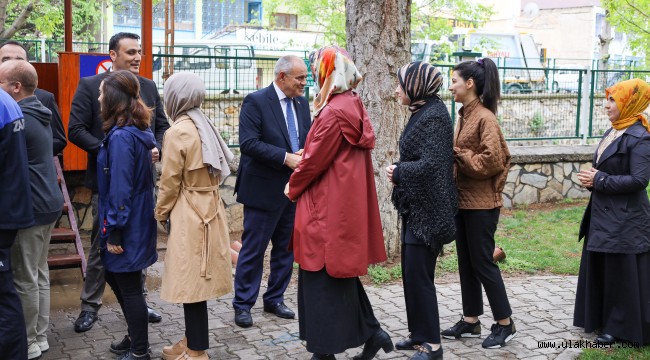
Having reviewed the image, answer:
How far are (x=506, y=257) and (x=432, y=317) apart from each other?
3352mm

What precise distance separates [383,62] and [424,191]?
112 inches

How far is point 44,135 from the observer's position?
185 inches

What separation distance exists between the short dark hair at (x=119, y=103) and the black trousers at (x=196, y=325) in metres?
1.21

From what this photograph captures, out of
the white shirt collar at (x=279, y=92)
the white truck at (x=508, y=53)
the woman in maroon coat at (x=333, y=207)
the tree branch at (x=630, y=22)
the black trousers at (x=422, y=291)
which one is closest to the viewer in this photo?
the woman in maroon coat at (x=333, y=207)

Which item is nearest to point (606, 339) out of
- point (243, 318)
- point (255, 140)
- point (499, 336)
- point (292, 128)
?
point (499, 336)

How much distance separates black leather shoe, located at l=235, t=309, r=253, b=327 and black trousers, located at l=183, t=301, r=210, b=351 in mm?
894

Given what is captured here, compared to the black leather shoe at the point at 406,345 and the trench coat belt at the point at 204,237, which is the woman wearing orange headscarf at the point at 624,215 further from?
the trench coat belt at the point at 204,237

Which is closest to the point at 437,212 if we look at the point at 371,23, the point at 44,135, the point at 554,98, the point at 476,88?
the point at 476,88

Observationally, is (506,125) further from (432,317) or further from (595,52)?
(595,52)

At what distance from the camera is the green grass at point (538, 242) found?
7.54m

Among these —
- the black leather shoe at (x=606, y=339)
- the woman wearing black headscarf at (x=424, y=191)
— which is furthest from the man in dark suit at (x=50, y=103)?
the black leather shoe at (x=606, y=339)

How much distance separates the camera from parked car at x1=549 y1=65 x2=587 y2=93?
38.8 feet

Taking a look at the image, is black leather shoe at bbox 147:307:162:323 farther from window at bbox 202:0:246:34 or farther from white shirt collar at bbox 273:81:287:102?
window at bbox 202:0:246:34

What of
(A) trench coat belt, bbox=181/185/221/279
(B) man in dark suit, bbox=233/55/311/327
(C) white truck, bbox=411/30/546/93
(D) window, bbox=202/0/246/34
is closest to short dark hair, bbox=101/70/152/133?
(A) trench coat belt, bbox=181/185/221/279
